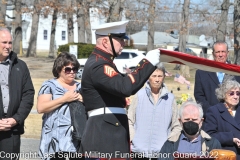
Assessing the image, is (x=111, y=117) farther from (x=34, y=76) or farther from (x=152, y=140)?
(x=34, y=76)

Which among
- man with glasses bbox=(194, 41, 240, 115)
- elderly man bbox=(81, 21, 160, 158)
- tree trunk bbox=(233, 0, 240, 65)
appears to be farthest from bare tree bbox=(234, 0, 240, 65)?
elderly man bbox=(81, 21, 160, 158)

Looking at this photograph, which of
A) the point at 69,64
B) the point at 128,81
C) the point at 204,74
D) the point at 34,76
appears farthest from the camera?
the point at 34,76

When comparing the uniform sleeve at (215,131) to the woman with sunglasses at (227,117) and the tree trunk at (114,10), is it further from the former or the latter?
the tree trunk at (114,10)

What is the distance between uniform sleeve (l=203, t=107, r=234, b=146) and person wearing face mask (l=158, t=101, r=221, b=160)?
0.88m

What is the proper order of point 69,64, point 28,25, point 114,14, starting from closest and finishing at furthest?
point 69,64 < point 114,14 < point 28,25

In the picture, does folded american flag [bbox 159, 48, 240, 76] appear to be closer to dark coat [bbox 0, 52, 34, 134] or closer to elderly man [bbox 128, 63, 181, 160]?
elderly man [bbox 128, 63, 181, 160]

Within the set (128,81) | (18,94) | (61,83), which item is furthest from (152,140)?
(128,81)

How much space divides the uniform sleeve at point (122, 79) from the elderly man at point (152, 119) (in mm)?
1920

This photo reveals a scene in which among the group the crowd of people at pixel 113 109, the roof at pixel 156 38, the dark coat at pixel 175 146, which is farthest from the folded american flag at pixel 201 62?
the roof at pixel 156 38

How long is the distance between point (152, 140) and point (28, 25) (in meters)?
74.7

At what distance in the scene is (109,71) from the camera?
4.10m

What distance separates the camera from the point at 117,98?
427 cm

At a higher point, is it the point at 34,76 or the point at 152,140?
the point at 152,140

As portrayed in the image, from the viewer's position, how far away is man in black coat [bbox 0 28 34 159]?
555 centimetres
